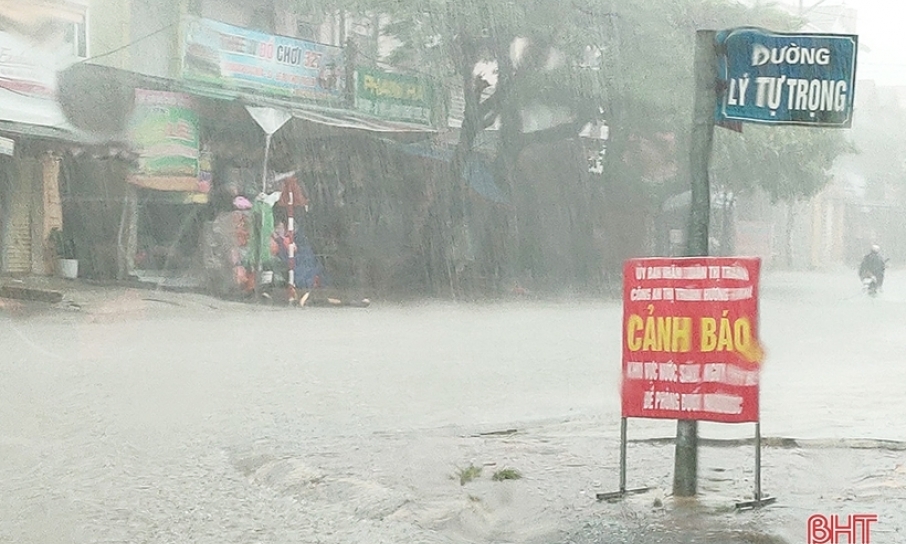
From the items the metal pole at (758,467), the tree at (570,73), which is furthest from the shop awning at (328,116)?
the metal pole at (758,467)

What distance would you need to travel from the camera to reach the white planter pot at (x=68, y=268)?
1277 cm

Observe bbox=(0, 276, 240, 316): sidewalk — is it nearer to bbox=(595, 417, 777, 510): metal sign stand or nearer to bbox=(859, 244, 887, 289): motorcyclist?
bbox=(595, 417, 777, 510): metal sign stand

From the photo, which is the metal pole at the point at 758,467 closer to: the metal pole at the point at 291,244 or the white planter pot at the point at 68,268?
the metal pole at the point at 291,244

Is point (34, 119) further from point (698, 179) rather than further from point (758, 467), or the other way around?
point (758, 467)

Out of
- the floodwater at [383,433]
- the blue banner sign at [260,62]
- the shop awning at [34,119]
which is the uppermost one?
the blue banner sign at [260,62]

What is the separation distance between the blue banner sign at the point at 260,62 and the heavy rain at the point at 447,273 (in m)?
0.04

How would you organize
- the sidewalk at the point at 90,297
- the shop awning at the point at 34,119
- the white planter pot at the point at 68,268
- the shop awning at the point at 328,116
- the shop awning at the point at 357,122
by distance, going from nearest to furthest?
the sidewalk at the point at 90,297 → the shop awning at the point at 34,119 → the white planter pot at the point at 68,268 → the shop awning at the point at 328,116 → the shop awning at the point at 357,122

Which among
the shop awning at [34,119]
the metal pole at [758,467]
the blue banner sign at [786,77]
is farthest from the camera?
the shop awning at [34,119]

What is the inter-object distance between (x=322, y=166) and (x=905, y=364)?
813cm

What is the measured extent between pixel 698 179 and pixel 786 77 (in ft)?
1.69

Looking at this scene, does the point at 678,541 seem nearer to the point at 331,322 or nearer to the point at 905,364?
the point at 905,364

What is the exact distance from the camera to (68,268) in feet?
42.3

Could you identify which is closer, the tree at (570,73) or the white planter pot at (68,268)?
the white planter pot at (68,268)

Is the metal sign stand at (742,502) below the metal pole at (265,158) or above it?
below
